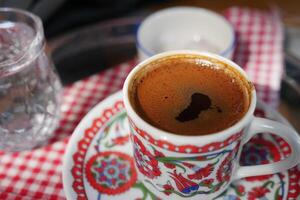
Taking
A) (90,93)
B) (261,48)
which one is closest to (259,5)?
(261,48)

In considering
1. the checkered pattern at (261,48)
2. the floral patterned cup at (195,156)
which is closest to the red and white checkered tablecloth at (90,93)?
the checkered pattern at (261,48)

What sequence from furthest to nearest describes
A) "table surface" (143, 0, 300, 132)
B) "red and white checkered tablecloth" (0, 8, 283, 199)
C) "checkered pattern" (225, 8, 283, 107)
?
1. "table surface" (143, 0, 300, 132)
2. "checkered pattern" (225, 8, 283, 107)
3. "red and white checkered tablecloth" (0, 8, 283, 199)

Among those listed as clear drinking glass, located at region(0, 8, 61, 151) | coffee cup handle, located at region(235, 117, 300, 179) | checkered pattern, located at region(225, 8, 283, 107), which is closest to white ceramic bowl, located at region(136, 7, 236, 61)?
checkered pattern, located at region(225, 8, 283, 107)

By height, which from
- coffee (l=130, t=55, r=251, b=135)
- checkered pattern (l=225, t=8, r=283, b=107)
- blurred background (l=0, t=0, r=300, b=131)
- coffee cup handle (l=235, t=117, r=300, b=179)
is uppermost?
coffee (l=130, t=55, r=251, b=135)

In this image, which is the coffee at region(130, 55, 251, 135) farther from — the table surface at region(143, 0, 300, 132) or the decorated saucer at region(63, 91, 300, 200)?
the table surface at region(143, 0, 300, 132)

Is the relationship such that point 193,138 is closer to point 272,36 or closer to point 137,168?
point 137,168

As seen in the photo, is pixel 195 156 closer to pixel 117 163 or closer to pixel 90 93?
pixel 117 163
